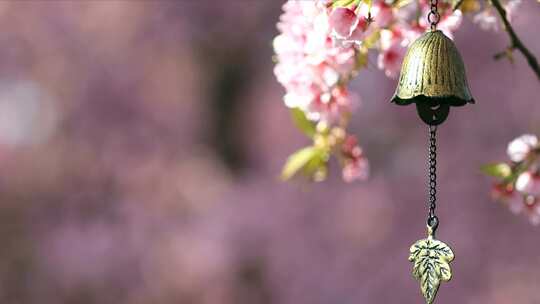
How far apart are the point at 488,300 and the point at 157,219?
1.79m

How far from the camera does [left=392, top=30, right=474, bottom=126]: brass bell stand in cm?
131

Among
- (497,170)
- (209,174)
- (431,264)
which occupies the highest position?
(209,174)

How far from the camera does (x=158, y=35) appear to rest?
5.52 meters

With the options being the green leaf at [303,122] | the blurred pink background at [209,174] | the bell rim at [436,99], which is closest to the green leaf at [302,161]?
the green leaf at [303,122]

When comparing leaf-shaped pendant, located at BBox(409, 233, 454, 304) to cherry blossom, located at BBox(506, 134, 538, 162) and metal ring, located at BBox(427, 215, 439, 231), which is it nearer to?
metal ring, located at BBox(427, 215, 439, 231)

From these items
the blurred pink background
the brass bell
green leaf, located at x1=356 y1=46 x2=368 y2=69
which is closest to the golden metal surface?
the brass bell

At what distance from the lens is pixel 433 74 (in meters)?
1.31

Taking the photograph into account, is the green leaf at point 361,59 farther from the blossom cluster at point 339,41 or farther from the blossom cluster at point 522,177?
the blossom cluster at point 522,177

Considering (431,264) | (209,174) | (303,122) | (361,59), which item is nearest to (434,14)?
(361,59)

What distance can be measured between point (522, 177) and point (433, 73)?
35 cm

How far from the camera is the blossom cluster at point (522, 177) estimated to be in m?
1.57

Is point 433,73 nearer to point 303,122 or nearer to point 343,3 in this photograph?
point 343,3

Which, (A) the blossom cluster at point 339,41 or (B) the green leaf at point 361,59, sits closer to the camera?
(A) the blossom cluster at point 339,41

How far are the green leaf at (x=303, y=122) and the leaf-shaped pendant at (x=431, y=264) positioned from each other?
17.9 inches
